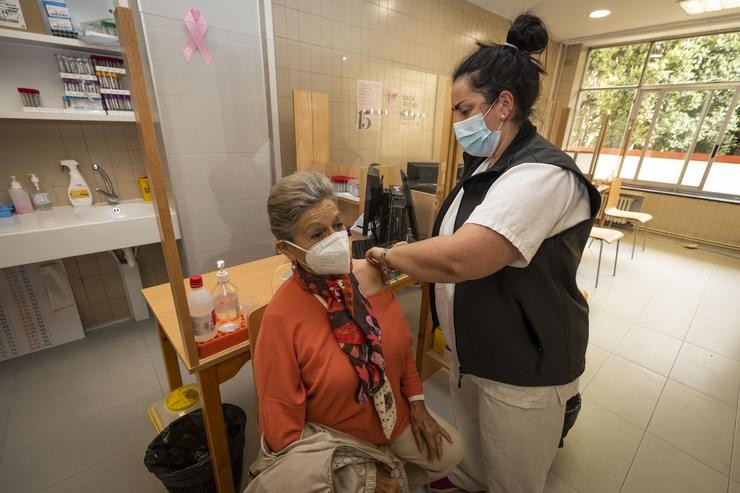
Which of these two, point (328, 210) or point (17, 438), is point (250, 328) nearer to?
point (328, 210)

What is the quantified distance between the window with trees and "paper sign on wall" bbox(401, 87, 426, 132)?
7.94 feet

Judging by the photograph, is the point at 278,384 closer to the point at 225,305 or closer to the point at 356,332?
the point at 356,332

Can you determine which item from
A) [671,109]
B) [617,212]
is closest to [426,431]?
[617,212]

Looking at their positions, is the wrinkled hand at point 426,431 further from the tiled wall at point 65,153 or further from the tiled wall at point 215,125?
the tiled wall at point 65,153

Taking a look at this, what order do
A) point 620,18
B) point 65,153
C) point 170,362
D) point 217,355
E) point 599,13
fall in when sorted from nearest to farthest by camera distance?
point 217,355, point 170,362, point 65,153, point 599,13, point 620,18

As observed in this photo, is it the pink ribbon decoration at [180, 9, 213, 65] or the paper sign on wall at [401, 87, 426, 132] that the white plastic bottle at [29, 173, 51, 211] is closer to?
the pink ribbon decoration at [180, 9, 213, 65]

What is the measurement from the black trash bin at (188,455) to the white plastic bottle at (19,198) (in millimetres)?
1686

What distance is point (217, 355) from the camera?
109 centimetres

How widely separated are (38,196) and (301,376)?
2.23 m

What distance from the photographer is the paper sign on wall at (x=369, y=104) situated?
10.0ft

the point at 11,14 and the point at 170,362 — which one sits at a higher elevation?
the point at 11,14

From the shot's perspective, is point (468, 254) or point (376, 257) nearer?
point (468, 254)

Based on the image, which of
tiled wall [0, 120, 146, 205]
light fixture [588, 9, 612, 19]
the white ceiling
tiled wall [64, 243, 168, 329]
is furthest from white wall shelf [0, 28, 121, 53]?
light fixture [588, 9, 612, 19]

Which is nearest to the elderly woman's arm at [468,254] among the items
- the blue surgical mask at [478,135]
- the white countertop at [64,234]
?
the blue surgical mask at [478,135]
